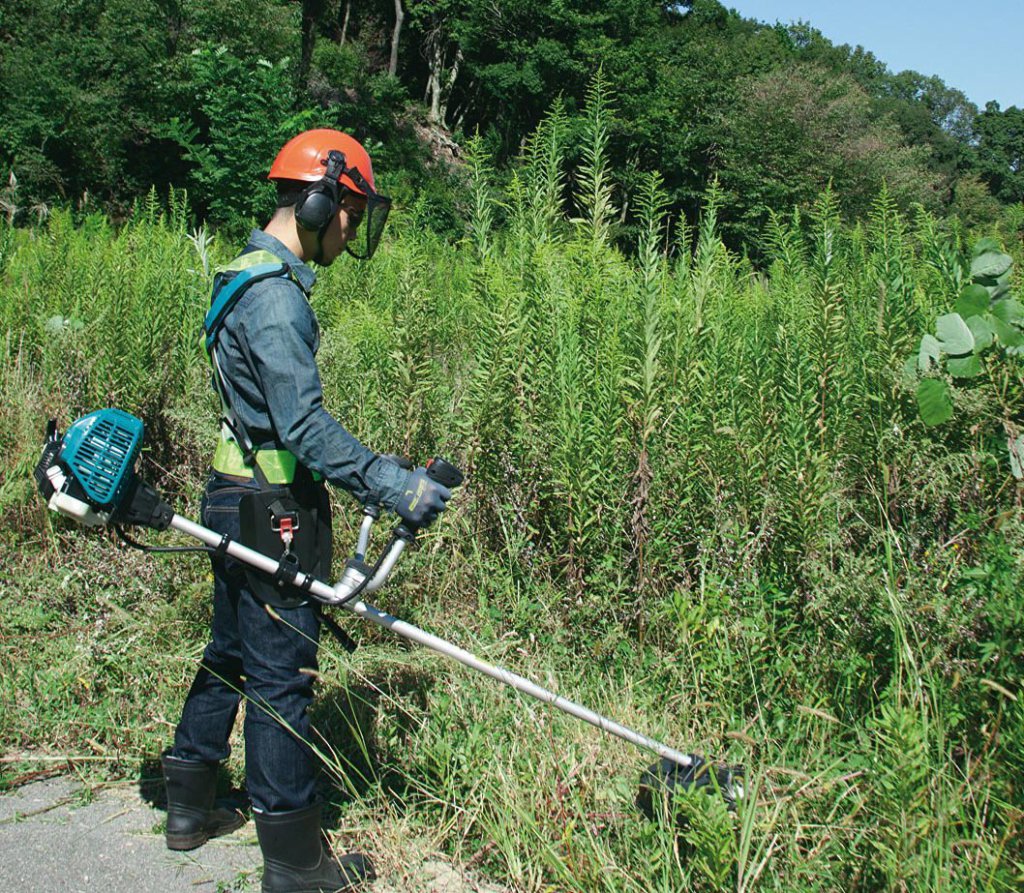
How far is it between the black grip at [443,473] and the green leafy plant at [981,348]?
210 cm

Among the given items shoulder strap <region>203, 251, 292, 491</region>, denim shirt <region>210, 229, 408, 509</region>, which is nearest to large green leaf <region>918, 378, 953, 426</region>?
denim shirt <region>210, 229, 408, 509</region>

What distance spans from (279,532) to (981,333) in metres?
3.01

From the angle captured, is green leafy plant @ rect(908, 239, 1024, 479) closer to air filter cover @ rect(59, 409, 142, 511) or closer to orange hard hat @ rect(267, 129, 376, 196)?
orange hard hat @ rect(267, 129, 376, 196)

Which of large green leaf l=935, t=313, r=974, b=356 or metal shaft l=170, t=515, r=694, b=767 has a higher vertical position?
large green leaf l=935, t=313, r=974, b=356

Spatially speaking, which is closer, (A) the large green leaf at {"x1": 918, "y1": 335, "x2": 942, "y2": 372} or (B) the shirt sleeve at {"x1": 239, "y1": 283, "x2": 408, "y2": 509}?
(B) the shirt sleeve at {"x1": 239, "y1": 283, "x2": 408, "y2": 509}

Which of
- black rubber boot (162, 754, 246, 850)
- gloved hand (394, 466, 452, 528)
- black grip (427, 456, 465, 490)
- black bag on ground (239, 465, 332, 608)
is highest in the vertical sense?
black grip (427, 456, 465, 490)

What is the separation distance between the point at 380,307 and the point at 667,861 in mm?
4615

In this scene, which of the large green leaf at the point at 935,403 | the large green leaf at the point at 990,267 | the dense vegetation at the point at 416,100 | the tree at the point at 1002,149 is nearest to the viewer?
the large green leaf at the point at 935,403

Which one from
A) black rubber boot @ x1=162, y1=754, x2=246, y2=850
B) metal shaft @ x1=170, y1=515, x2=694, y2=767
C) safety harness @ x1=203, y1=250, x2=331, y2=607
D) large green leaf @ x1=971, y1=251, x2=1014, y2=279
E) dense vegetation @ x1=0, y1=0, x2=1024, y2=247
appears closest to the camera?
metal shaft @ x1=170, y1=515, x2=694, y2=767

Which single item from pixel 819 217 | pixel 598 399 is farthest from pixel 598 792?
pixel 819 217

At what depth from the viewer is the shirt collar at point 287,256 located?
3.32 meters

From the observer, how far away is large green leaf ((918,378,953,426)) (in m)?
3.93

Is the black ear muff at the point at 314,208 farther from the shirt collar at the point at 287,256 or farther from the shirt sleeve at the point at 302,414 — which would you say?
the shirt sleeve at the point at 302,414

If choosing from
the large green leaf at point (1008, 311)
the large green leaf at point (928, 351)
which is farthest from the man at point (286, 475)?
the large green leaf at point (1008, 311)
